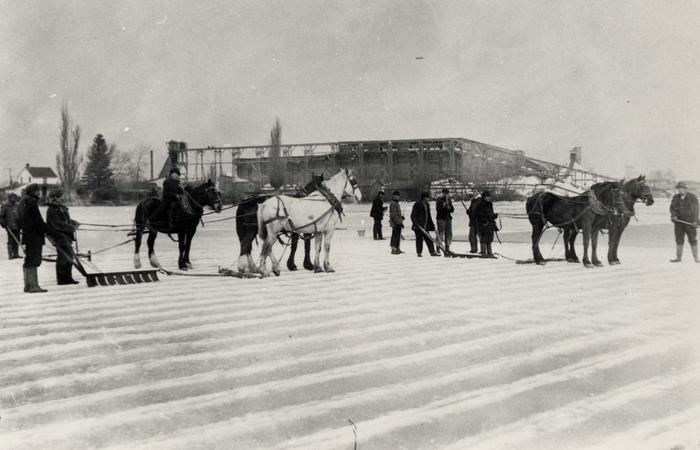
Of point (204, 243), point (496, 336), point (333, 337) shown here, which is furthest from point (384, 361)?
point (204, 243)

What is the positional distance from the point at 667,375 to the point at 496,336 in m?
1.73

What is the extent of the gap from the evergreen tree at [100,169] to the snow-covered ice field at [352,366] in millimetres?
2398

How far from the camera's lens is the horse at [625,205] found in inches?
489

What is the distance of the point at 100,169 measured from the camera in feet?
39.5

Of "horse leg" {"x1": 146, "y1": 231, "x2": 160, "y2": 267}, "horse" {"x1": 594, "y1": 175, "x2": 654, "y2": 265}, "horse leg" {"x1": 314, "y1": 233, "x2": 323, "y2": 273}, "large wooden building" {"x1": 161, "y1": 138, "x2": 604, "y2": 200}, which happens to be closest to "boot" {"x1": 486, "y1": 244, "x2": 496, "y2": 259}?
"horse" {"x1": 594, "y1": 175, "x2": 654, "y2": 265}

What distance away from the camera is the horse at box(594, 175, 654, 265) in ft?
40.8

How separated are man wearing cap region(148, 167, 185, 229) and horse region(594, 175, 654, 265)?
919 centimetres

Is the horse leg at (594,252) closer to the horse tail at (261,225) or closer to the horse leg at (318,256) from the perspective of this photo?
the horse leg at (318,256)

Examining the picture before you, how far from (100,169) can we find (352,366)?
904 centimetres

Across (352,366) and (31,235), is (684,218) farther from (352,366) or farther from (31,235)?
(31,235)

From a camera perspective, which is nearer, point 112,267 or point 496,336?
point 496,336

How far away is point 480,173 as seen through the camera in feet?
107

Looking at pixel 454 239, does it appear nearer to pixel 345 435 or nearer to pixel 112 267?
pixel 112 267

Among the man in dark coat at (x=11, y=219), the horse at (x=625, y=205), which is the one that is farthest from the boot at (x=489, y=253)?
the man in dark coat at (x=11, y=219)
